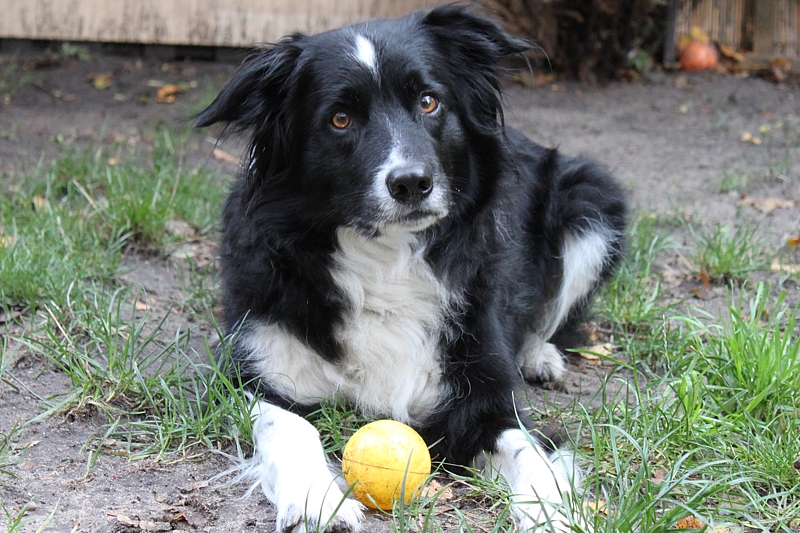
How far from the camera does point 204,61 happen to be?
27.9 feet

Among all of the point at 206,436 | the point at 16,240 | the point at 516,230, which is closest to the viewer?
the point at 206,436

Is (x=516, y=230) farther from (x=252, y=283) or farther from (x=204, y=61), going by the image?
(x=204, y=61)

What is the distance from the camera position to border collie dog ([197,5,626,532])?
2809 millimetres

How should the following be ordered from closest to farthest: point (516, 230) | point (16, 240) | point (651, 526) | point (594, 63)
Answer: point (651, 526) → point (516, 230) → point (16, 240) → point (594, 63)

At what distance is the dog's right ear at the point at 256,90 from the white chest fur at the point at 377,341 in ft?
1.69

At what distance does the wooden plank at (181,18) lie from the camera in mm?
7797

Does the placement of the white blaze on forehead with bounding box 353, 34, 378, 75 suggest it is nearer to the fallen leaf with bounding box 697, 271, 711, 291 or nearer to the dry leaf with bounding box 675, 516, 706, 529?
the dry leaf with bounding box 675, 516, 706, 529

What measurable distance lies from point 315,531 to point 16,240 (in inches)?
97.4

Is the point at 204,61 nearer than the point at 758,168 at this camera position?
No

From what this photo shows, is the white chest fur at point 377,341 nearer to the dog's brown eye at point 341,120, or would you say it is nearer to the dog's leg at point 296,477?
the dog's leg at point 296,477

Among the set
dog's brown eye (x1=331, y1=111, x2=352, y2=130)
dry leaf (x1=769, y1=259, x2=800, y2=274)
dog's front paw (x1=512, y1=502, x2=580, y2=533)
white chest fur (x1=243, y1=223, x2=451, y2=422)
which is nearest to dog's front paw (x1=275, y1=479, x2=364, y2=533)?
dog's front paw (x1=512, y1=502, x2=580, y2=533)

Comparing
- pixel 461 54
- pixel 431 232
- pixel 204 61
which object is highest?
pixel 461 54

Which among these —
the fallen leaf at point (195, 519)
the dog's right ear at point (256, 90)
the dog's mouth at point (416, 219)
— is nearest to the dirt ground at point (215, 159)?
the fallen leaf at point (195, 519)

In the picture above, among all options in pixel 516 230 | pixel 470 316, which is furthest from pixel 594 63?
pixel 470 316
